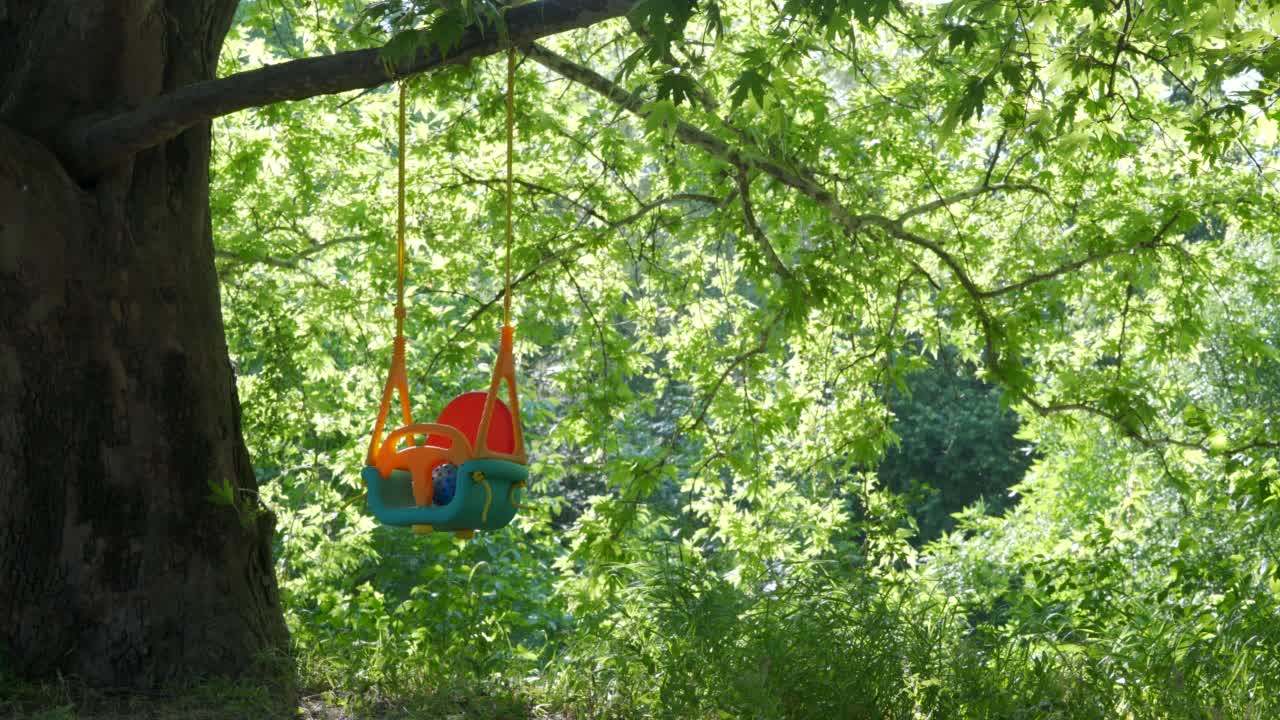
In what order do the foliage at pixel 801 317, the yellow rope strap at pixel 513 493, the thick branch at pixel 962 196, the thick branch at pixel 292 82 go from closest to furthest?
1. the thick branch at pixel 292 82
2. the yellow rope strap at pixel 513 493
3. the foliage at pixel 801 317
4. the thick branch at pixel 962 196

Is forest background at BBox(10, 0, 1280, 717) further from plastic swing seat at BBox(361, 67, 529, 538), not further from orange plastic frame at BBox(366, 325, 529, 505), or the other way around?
orange plastic frame at BBox(366, 325, 529, 505)

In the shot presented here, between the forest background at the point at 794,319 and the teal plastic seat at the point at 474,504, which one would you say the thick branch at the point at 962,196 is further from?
the teal plastic seat at the point at 474,504

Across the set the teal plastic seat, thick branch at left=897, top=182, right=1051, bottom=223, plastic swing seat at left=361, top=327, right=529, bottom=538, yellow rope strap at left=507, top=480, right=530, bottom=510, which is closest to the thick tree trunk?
plastic swing seat at left=361, top=327, right=529, bottom=538

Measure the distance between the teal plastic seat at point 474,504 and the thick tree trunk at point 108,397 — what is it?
2.31ft

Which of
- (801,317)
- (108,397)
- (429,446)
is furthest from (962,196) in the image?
(108,397)

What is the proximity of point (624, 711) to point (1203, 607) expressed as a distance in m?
2.41

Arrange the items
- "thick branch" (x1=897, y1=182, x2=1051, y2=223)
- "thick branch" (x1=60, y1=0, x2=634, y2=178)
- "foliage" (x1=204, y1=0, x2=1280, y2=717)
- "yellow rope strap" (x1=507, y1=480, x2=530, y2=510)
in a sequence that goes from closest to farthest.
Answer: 1. "thick branch" (x1=60, y1=0, x2=634, y2=178)
2. "yellow rope strap" (x1=507, y1=480, x2=530, y2=510)
3. "foliage" (x1=204, y1=0, x2=1280, y2=717)
4. "thick branch" (x1=897, y1=182, x2=1051, y2=223)

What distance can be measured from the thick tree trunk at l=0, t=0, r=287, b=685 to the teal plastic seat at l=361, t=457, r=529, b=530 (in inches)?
27.7

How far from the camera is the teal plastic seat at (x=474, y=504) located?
3445 mm

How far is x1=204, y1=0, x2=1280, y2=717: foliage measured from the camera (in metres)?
3.67

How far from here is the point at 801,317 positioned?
5117 mm

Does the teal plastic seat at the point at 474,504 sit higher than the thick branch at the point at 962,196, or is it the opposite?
the thick branch at the point at 962,196

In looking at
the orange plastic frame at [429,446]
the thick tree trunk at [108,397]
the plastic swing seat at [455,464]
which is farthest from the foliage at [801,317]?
the orange plastic frame at [429,446]

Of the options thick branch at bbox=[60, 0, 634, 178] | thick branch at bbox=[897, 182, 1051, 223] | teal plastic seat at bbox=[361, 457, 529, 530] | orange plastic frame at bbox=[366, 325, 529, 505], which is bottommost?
teal plastic seat at bbox=[361, 457, 529, 530]
